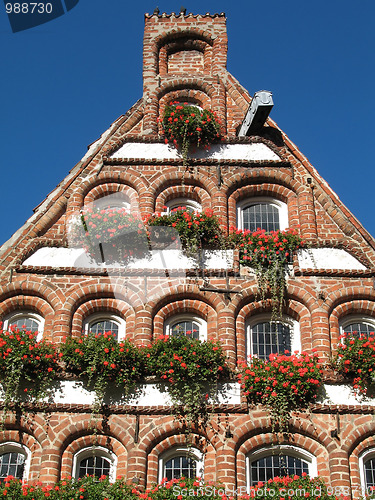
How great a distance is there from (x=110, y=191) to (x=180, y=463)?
6.80 meters

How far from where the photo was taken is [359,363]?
18484mm

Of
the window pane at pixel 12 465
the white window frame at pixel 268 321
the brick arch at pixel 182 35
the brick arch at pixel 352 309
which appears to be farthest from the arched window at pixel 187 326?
the brick arch at pixel 182 35

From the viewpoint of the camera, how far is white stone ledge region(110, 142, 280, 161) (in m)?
22.2

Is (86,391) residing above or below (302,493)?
above

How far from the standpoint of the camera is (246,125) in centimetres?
2244

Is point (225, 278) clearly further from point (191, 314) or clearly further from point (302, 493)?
point (302, 493)

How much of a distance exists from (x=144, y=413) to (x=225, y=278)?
11.6 feet

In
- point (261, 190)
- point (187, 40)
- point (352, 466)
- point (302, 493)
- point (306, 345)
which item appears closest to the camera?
point (302, 493)

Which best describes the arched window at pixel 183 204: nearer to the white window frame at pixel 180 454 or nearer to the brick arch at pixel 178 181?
the brick arch at pixel 178 181

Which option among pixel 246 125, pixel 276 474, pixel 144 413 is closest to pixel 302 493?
pixel 276 474

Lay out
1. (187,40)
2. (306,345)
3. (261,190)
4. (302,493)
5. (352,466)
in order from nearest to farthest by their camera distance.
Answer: (302,493) < (352,466) < (306,345) < (261,190) < (187,40)

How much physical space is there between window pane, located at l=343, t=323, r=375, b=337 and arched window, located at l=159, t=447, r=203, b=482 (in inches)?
169

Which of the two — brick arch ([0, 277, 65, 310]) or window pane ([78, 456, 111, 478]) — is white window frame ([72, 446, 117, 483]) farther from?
brick arch ([0, 277, 65, 310])

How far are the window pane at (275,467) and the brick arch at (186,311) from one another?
292 cm
